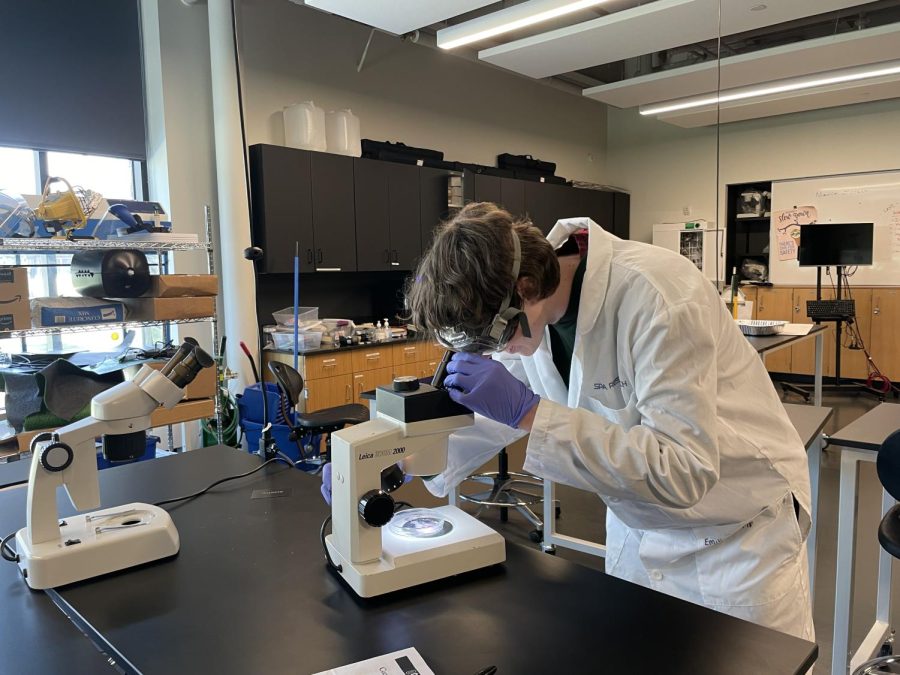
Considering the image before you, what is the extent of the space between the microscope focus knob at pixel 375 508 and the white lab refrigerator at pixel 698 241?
6.87 m

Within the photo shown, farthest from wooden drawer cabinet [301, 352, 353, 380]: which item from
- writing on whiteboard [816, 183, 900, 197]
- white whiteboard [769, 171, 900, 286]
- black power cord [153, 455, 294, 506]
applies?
writing on whiteboard [816, 183, 900, 197]

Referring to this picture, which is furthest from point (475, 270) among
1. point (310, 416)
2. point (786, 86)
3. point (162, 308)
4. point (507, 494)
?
point (786, 86)

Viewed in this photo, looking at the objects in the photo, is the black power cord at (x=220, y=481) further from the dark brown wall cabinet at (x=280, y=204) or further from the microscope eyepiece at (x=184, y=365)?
the dark brown wall cabinet at (x=280, y=204)

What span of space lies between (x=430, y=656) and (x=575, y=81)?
24.1 feet

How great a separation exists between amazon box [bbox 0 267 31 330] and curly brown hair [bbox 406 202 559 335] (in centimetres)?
215

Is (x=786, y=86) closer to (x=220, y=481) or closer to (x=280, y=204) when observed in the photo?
(x=280, y=204)

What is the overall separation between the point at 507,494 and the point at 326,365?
1576 mm

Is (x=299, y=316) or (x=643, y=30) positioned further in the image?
(x=299, y=316)

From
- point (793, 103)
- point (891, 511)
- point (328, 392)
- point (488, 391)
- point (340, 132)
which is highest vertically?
point (793, 103)

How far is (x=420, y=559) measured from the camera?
962 mm

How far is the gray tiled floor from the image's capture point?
2277 mm

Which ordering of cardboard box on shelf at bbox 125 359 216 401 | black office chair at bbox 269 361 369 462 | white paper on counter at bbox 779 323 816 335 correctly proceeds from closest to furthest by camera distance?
1. black office chair at bbox 269 361 369 462
2. cardboard box on shelf at bbox 125 359 216 401
3. white paper on counter at bbox 779 323 816 335

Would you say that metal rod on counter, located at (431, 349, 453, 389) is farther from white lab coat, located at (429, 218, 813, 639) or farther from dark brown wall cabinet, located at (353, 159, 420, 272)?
dark brown wall cabinet, located at (353, 159, 420, 272)

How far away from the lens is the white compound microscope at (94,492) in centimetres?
101
